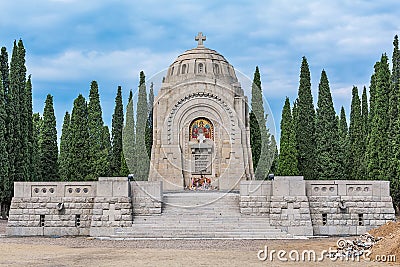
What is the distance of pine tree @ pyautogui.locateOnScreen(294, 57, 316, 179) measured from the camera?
127 ft

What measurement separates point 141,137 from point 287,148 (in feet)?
31.7

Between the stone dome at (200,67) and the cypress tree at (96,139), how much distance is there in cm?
613

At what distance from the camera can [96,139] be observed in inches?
1587

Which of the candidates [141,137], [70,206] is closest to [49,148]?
[141,137]

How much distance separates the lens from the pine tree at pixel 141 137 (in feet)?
112

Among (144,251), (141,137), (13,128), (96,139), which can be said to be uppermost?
(13,128)

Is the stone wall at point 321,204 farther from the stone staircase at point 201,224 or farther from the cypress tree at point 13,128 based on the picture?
the cypress tree at point 13,128

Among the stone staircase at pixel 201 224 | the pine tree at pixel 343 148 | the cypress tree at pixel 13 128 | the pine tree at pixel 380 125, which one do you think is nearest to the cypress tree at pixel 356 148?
the pine tree at pixel 343 148

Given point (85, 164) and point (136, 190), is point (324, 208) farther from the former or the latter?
point (85, 164)

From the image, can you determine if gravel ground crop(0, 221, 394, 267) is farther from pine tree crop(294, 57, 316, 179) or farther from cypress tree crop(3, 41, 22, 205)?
pine tree crop(294, 57, 316, 179)

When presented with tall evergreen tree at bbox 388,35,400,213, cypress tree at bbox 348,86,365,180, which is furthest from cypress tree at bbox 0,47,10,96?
cypress tree at bbox 348,86,365,180

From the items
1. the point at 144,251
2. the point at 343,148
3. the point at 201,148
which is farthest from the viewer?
the point at 343,148

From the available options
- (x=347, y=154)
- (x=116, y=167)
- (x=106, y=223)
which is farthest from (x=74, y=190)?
(x=347, y=154)

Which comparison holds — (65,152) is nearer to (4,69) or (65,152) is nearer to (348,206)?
(4,69)
